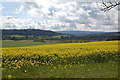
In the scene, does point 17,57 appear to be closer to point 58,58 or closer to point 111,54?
point 58,58

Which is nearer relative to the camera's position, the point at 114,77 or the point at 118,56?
the point at 114,77

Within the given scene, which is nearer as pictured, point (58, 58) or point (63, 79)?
point (63, 79)

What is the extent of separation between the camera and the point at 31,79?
12945 millimetres

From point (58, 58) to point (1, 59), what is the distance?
20.1 ft

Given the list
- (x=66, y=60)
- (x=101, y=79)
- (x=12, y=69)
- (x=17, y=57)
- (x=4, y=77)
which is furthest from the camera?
(x=17, y=57)

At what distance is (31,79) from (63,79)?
2.11 metres

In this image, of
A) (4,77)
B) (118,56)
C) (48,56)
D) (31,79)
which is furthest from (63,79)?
(118,56)

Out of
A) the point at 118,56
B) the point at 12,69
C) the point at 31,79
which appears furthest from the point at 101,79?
the point at 118,56

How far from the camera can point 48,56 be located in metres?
22.5

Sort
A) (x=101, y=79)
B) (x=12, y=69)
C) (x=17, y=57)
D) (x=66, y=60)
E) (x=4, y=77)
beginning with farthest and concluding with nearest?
(x=17, y=57)
(x=66, y=60)
(x=12, y=69)
(x=4, y=77)
(x=101, y=79)

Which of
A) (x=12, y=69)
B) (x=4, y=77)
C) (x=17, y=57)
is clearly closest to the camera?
(x=4, y=77)

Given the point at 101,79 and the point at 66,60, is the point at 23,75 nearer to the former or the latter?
the point at 101,79

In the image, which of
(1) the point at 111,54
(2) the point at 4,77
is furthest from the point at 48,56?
(2) the point at 4,77

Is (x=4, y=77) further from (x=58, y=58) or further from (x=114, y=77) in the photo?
(x=58, y=58)
